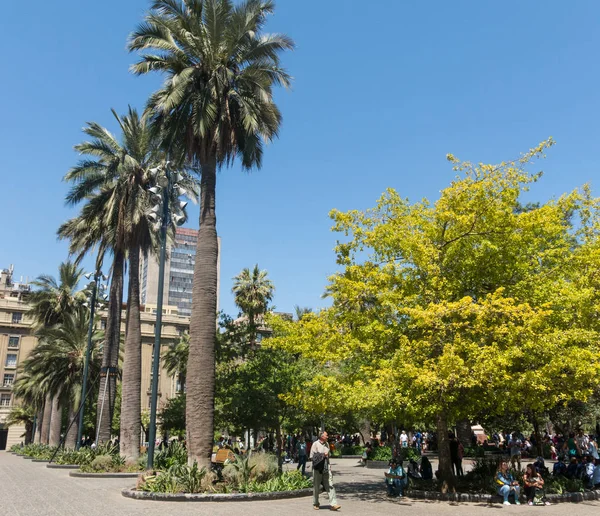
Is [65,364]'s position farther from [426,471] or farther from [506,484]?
[506,484]

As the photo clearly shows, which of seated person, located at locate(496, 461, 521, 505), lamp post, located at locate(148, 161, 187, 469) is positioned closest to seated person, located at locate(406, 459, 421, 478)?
seated person, located at locate(496, 461, 521, 505)

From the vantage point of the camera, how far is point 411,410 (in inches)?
505

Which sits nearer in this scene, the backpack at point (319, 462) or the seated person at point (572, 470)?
the backpack at point (319, 462)

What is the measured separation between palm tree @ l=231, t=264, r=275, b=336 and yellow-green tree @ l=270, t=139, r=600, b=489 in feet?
92.4

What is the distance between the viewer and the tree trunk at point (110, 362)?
24828 millimetres

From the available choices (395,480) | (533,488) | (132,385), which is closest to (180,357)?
(132,385)

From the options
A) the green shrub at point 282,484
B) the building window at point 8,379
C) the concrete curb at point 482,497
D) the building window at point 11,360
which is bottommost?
the concrete curb at point 482,497

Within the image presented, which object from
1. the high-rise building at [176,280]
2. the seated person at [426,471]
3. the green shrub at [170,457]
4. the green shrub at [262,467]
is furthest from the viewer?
the high-rise building at [176,280]

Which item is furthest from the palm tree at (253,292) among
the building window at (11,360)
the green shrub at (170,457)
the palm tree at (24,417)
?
the building window at (11,360)

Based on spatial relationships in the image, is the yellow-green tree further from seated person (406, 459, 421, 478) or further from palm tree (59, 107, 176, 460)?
palm tree (59, 107, 176, 460)

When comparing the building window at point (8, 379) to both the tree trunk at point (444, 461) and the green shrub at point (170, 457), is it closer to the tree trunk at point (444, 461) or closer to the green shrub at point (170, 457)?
the green shrub at point (170, 457)

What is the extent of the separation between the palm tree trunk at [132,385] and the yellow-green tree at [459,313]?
33.8ft

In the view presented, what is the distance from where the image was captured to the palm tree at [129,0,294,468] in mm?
16859

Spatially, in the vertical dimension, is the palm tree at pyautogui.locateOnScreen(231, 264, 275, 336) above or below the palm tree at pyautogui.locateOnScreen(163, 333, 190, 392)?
above
